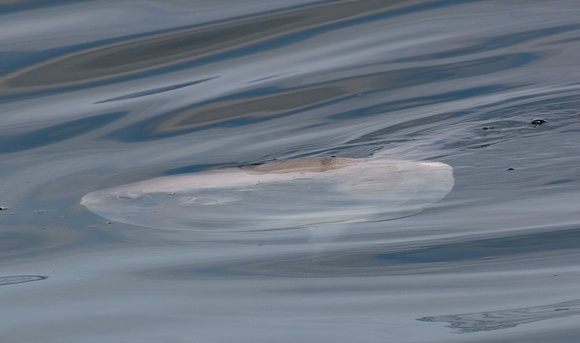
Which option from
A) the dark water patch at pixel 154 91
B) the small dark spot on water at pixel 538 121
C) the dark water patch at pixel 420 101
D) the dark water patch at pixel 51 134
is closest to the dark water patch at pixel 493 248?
the small dark spot on water at pixel 538 121

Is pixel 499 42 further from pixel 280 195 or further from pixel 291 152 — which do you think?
pixel 280 195

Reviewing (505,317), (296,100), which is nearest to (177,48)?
(296,100)

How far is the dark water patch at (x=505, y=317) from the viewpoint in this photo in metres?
1.96

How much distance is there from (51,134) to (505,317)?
3079 millimetres

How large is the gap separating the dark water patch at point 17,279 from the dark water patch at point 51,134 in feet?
5.75

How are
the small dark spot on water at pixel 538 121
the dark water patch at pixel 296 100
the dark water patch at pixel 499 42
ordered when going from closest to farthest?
1. the small dark spot on water at pixel 538 121
2. the dark water patch at pixel 296 100
3. the dark water patch at pixel 499 42

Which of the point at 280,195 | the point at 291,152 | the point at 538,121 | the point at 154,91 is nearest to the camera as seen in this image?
the point at 280,195

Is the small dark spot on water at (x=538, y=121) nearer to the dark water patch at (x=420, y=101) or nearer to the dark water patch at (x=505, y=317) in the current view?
the dark water patch at (x=420, y=101)

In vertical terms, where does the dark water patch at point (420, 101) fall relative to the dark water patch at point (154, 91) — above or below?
below

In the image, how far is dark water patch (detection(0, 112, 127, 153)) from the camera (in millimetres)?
4312

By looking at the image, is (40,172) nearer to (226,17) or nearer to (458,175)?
(458,175)

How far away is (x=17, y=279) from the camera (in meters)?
2.61

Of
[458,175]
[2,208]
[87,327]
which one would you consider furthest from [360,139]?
[87,327]

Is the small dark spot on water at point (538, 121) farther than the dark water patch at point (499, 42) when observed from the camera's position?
No
